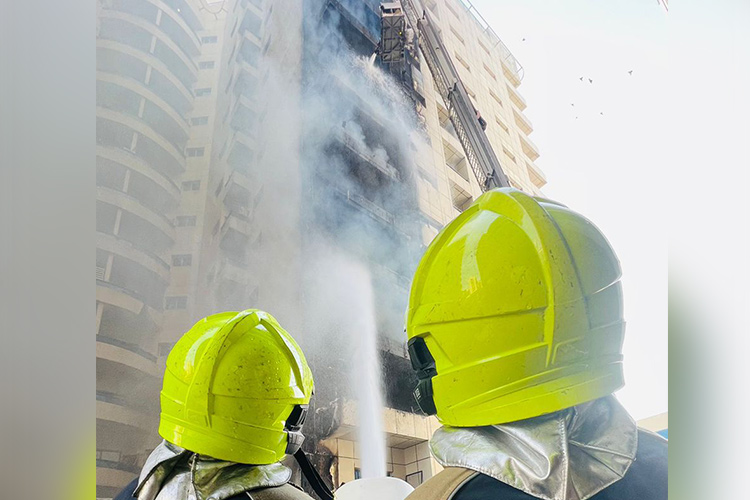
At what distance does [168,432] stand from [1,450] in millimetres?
663

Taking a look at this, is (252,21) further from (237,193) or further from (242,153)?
(237,193)

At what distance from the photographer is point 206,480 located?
1.99m

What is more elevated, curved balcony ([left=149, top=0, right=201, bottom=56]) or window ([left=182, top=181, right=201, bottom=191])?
curved balcony ([left=149, top=0, right=201, bottom=56])

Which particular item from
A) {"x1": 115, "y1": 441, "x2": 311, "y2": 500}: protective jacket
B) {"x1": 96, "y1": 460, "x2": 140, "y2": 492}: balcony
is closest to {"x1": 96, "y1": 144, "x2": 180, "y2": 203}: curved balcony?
{"x1": 96, "y1": 460, "x2": 140, "y2": 492}: balcony

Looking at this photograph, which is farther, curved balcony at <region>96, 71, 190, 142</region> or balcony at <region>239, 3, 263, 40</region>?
balcony at <region>239, 3, 263, 40</region>

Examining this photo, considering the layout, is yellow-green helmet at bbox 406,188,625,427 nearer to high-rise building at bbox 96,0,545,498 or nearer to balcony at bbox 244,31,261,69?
high-rise building at bbox 96,0,545,498

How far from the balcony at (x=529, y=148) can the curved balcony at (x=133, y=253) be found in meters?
1.76

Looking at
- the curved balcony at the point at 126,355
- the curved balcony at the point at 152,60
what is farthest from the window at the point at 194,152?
the curved balcony at the point at 126,355

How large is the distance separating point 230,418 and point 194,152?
1.79 metres

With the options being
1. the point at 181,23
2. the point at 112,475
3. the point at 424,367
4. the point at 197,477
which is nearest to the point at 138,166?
the point at 181,23

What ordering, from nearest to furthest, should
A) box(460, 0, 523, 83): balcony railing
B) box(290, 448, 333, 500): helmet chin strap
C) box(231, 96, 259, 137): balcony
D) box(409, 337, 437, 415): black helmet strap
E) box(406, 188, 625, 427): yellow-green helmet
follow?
box(406, 188, 625, 427): yellow-green helmet
box(409, 337, 437, 415): black helmet strap
box(290, 448, 333, 500): helmet chin strap
box(460, 0, 523, 83): balcony railing
box(231, 96, 259, 137): balcony

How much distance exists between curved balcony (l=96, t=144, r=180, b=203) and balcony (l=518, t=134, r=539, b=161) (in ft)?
5.64

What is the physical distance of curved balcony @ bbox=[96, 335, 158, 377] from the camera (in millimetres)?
3049

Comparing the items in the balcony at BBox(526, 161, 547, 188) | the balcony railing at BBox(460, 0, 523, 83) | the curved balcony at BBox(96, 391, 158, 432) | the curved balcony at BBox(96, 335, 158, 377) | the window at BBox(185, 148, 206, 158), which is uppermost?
the balcony railing at BBox(460, 0, 523, 83)
